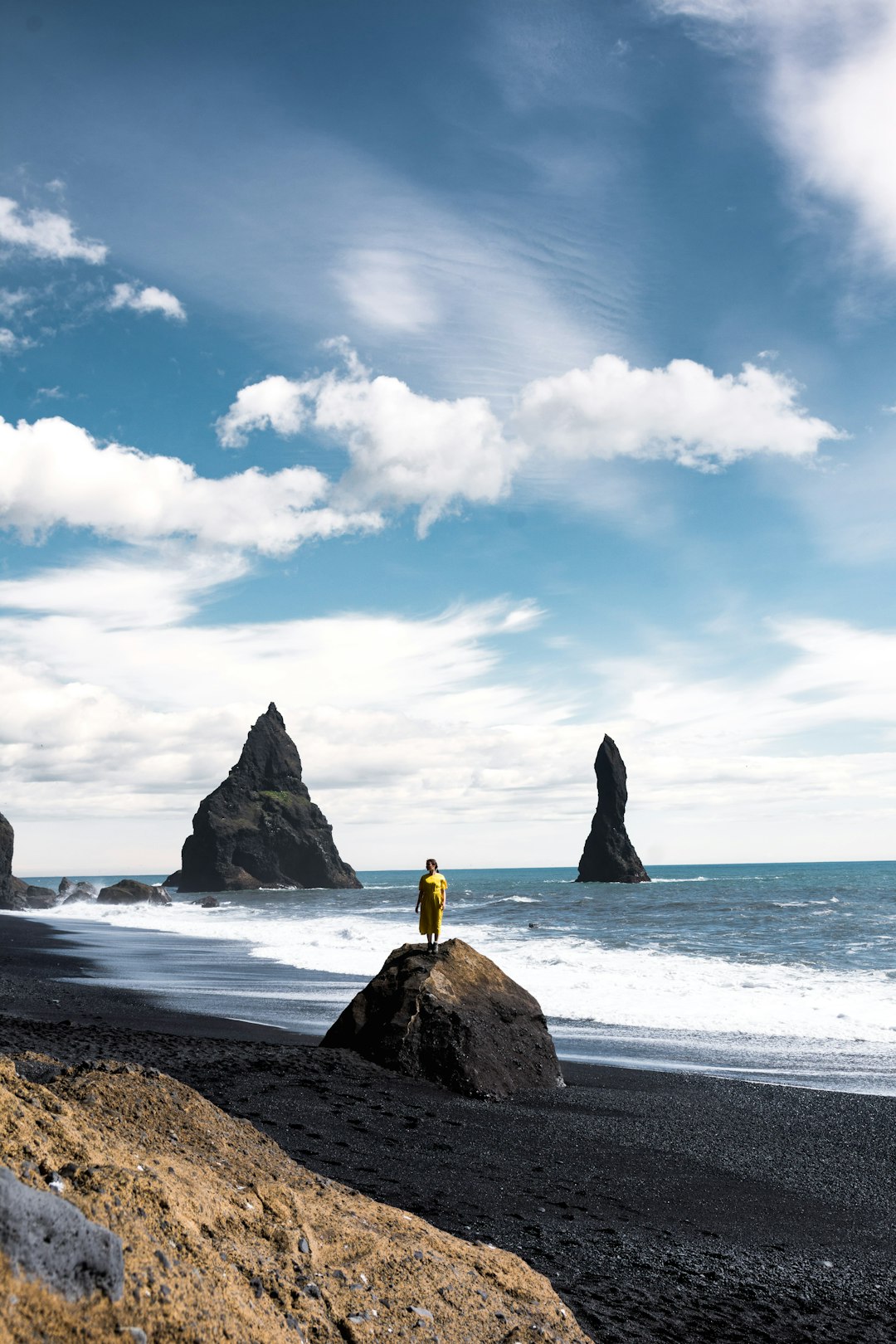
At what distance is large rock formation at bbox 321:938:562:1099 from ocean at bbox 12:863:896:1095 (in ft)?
6.89

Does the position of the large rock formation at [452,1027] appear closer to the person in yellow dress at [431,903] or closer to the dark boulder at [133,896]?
the person in yellow dress at [431,903]

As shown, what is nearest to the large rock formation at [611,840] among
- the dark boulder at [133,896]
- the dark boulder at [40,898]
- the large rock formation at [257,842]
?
the large rock formation at [257,842]

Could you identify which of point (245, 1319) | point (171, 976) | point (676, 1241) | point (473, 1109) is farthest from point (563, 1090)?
point (171, 976)

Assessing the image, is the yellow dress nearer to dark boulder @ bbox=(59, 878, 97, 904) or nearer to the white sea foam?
the white sea foam

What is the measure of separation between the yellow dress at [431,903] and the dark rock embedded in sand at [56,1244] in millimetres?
9603

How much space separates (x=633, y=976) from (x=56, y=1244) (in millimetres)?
20144

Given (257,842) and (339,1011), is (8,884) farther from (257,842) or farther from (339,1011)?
(339,1011)

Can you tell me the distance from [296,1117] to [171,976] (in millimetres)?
13940

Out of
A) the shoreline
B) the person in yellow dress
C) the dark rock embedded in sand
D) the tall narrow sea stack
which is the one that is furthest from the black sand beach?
the tall narrow sea stack

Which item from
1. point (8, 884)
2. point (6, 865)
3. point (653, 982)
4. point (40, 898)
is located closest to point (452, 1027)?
point (653, 982)

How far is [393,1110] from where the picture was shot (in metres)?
8.62

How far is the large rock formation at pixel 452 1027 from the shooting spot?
1010cm

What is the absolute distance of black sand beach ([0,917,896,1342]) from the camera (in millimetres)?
5164

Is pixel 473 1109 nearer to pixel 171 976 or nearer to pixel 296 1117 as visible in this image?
pixel 296 1117
